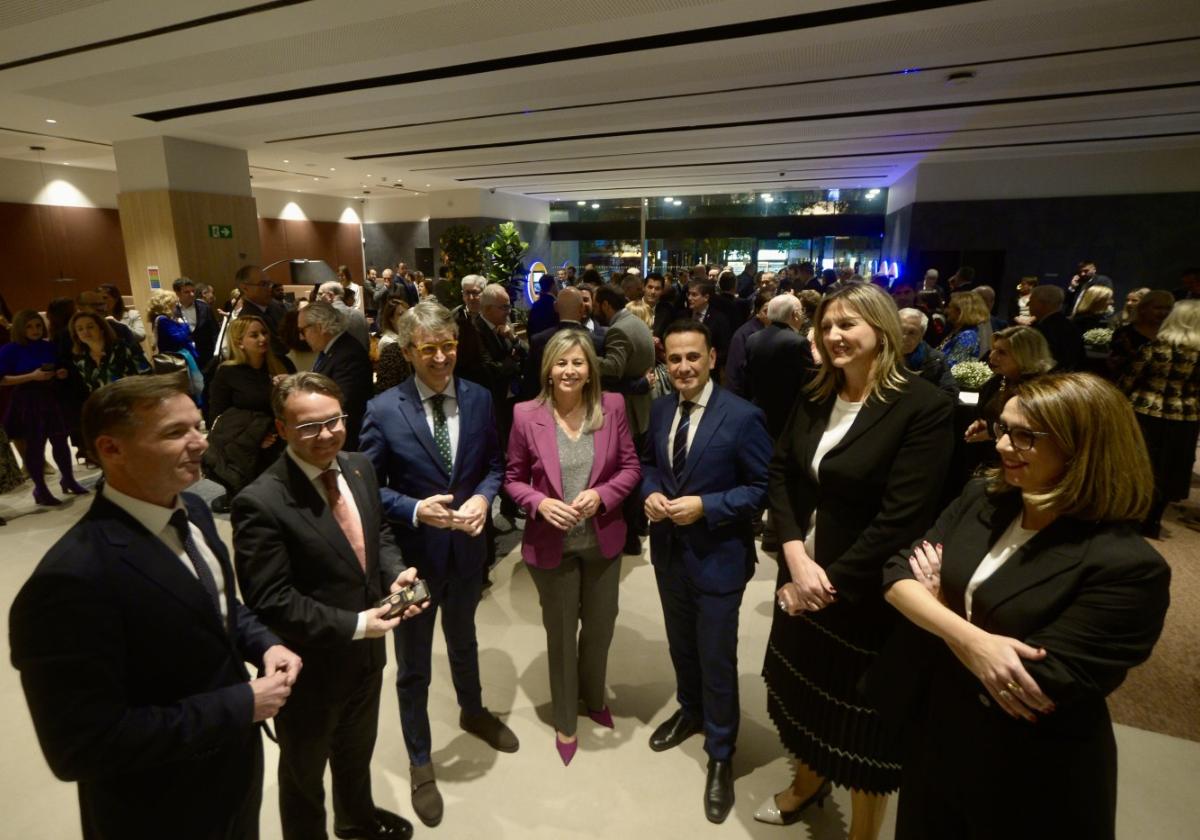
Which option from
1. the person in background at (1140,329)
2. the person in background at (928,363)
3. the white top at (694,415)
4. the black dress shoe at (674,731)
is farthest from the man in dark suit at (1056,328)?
the black dress shoe at (674,731)

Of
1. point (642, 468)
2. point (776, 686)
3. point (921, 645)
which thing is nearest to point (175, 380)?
point (642, 468)

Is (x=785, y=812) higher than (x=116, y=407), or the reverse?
(x=116, y=407)

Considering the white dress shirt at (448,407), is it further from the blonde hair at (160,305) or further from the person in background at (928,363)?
the blonde hair at (160,305)

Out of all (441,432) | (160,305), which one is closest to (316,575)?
(441,432)

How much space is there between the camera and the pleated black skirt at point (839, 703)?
1.89m

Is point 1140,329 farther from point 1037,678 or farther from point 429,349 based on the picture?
point 429,349

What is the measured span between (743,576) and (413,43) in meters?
5.03

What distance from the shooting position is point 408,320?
2285 mm

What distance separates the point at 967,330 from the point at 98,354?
7226 mm

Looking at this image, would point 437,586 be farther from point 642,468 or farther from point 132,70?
point 132,70

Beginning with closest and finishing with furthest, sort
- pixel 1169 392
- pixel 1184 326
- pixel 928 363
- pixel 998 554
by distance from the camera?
1. pixel 998 554
2. pixel 928 363
3. pixel 1184 326
4. pixel 1169 392

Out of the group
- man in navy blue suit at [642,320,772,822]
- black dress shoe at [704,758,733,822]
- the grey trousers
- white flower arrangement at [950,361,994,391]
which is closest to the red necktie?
the grey trousers

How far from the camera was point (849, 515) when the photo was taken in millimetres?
1880

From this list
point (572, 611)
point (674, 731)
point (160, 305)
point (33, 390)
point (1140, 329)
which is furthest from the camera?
point (160, 305)
